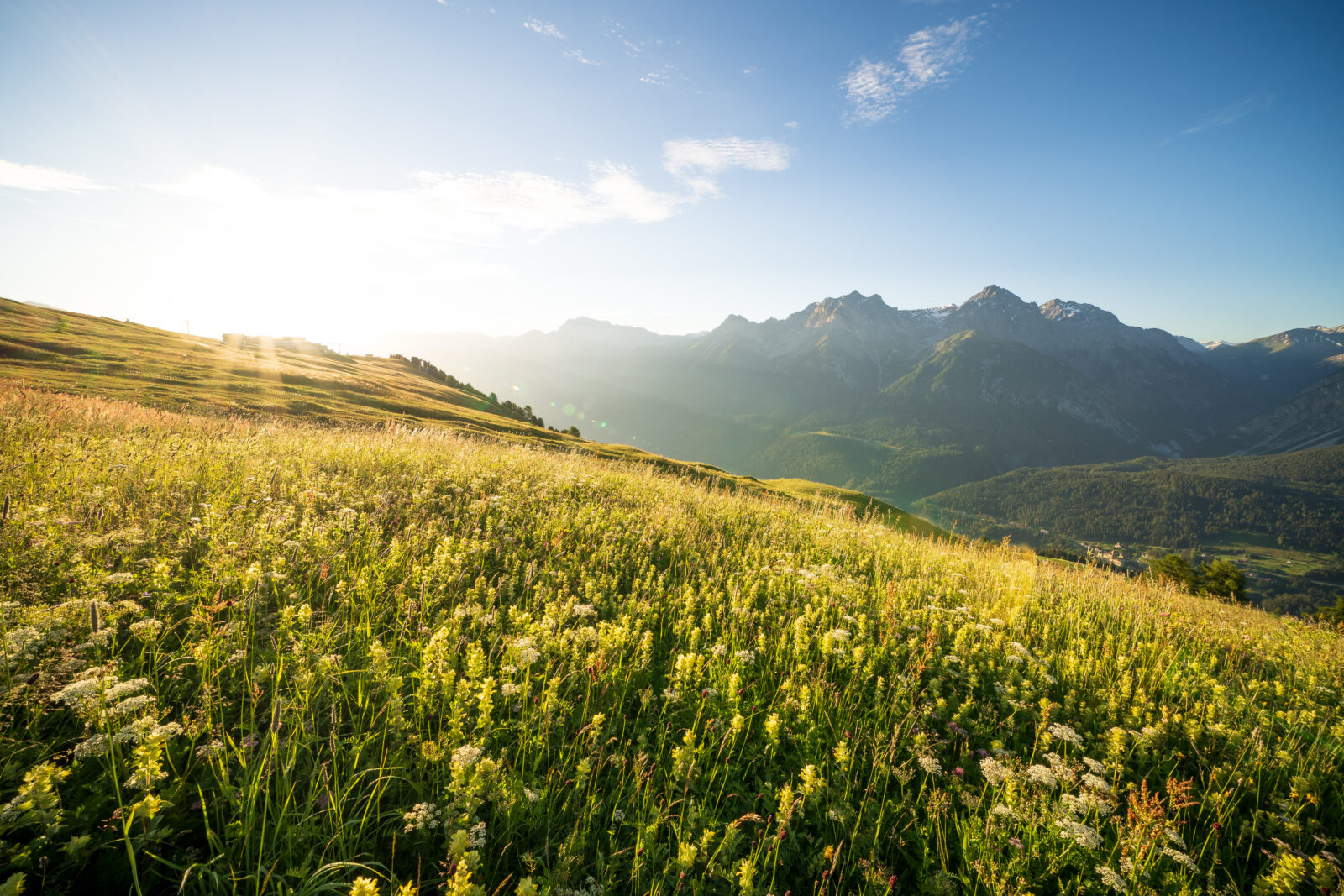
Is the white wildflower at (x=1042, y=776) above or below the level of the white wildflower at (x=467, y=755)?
above

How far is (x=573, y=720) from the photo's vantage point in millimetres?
4168

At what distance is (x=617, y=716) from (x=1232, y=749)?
586 centimetres

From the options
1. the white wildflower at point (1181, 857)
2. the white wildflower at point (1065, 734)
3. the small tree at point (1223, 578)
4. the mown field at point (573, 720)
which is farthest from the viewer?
the small tree at point (1223, 578)

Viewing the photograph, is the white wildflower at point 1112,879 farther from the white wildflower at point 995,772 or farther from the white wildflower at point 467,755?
the white wildflower at point 467,755

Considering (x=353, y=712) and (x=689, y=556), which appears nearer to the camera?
(x=353, y=712)

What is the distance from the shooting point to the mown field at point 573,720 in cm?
289

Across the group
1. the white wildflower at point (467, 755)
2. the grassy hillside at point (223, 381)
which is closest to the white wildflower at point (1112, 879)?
the white wildflower at point (467, 755)

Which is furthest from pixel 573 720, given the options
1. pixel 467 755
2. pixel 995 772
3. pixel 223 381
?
pixel 223 381

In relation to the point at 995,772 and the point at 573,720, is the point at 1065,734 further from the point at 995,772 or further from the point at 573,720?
the point at 573,720

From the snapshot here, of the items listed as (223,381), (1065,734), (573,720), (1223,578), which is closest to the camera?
(573,720)

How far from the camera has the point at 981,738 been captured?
4688 millimetres

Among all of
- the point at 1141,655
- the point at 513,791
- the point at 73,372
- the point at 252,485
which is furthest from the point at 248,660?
the point at 73,372

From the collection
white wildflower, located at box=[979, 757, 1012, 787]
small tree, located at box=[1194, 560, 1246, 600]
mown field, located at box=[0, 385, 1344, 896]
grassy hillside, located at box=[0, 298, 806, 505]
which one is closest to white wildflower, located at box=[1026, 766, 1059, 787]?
mown field, located at box=[0, 385, 1344, 896]

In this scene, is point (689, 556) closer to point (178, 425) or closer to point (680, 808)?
point (680, 808)
